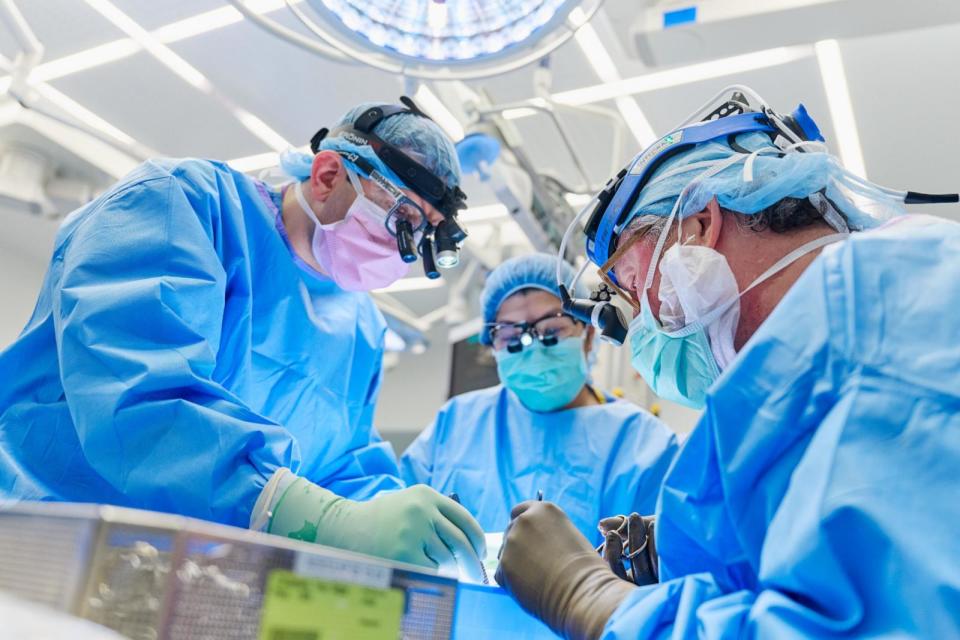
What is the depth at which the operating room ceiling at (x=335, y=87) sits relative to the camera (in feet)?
8.68

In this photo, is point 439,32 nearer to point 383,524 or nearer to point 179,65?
point 383,524

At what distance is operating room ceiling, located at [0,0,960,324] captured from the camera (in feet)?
8.68

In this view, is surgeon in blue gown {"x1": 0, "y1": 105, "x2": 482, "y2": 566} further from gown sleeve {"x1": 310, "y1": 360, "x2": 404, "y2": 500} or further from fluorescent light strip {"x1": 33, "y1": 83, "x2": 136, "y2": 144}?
fluorescent light strip {"x1": 33, "y1": 83, "x2": 136, "y2": 144}

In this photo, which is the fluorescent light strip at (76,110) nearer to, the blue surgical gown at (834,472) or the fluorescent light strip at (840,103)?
the fluorescent light strip at (840,103)

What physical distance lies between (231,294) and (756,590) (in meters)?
1.13

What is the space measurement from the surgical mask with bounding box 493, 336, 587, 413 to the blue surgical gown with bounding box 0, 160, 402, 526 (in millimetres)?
637

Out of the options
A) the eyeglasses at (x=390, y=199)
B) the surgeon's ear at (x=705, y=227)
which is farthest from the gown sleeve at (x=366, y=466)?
the surgeon's ear at (x=705, y=227)

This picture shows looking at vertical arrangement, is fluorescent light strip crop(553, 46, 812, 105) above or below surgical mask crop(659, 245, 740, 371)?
above

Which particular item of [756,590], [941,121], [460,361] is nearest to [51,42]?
[460,361]

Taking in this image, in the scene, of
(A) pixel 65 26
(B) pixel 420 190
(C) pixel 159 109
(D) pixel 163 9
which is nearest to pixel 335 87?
(D) pixel 163 9

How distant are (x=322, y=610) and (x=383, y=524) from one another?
20.8 inches

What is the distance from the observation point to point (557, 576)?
2.79ft

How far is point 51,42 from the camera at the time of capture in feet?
9.73

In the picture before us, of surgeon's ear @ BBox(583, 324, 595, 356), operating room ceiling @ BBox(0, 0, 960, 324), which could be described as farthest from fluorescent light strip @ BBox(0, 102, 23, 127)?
surgeon's ear @ BBox(583, 324, 595, 356)
